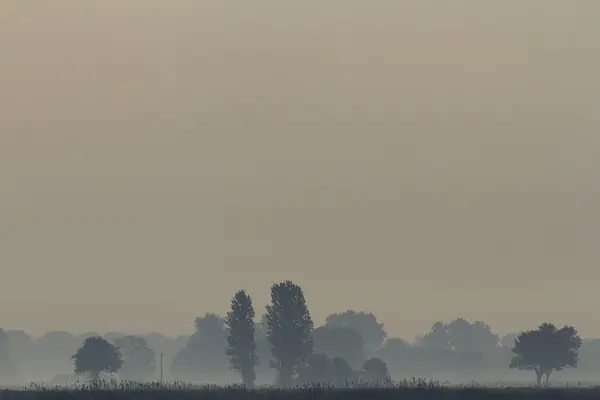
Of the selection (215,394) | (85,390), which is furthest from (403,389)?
(85,390)

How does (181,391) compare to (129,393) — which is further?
(181,391)

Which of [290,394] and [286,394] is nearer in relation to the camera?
[286,394]

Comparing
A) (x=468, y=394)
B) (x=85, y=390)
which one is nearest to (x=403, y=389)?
(x=468, y=394)

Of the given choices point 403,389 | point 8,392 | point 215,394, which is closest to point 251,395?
point 215,394

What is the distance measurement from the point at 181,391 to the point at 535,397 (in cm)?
2348

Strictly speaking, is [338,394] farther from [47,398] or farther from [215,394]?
[47,398]

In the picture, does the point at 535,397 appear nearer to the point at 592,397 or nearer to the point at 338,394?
the point at 592,397

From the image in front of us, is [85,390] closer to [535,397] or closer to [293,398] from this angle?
[293,398]

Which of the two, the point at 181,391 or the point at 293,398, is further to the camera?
the point at 181,391

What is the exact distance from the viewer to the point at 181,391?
108375 mm

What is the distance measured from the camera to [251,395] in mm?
103188

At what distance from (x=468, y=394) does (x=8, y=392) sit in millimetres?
30291

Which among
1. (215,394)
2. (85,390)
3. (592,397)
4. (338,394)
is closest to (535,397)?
(592,397)

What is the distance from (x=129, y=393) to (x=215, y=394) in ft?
20.4
